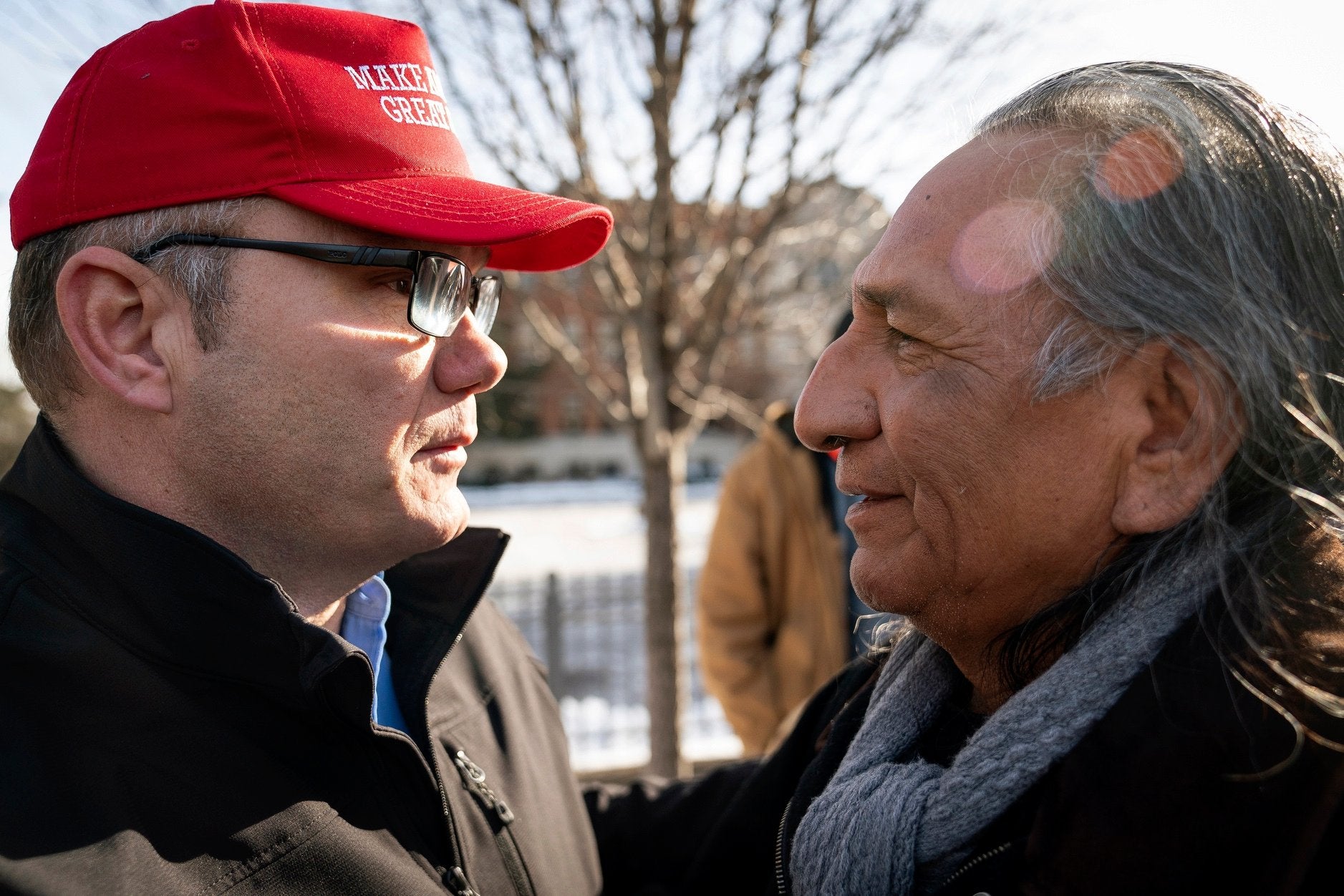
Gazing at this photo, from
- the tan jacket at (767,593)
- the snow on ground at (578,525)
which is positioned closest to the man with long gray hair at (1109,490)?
the tan jacket at (767,593)

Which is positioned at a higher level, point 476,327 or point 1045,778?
point 476,327

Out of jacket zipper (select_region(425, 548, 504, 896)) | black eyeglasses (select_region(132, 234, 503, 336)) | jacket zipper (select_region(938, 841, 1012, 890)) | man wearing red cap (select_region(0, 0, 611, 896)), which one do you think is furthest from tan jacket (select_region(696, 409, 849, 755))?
jacket zipper (select_region(938, 841, 1012, 890))

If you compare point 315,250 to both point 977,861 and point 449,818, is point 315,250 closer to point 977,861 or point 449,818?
point 449,818

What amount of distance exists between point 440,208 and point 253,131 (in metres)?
0.33

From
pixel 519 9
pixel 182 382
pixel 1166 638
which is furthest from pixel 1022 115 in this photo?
pixel 519 9

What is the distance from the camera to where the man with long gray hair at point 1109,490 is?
1157mm

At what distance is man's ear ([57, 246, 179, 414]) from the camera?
1568 mm

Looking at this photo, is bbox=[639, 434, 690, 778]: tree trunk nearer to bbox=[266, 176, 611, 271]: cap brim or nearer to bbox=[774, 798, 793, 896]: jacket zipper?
bbox=[266, 176, 611, 271]: cap brim

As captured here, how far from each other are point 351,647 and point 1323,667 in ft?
4.61

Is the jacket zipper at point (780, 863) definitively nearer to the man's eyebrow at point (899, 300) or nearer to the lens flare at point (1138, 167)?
the man's eyebrow at point (899, 300)

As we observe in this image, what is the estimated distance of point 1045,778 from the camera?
1.29 meters

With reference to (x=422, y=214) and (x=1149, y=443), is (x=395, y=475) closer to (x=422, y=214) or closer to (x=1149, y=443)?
(x=422, y=214)

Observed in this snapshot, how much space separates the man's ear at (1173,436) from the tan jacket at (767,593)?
247 centimetres

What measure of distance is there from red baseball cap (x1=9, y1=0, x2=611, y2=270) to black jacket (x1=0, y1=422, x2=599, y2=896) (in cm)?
49
